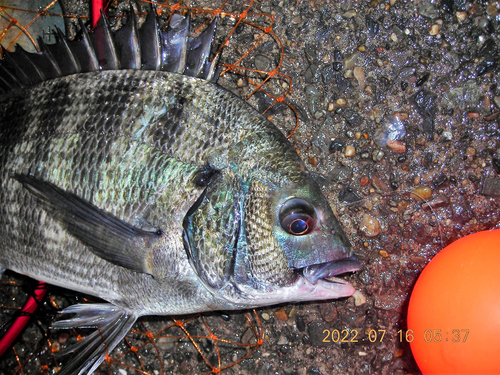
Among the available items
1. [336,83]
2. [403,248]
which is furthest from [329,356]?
[336,83]

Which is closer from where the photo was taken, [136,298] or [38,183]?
[38,183]

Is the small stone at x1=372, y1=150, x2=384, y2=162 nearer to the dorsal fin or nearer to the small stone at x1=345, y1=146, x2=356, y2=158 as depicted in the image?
the small stone at x1=345, y1=146, x2=356, y2=158

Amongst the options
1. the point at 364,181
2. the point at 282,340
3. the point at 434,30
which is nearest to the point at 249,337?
the point at 282,340

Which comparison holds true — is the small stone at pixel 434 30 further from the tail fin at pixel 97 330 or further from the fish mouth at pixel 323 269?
the tail fin at pixel 97 330

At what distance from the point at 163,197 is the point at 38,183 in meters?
0.65

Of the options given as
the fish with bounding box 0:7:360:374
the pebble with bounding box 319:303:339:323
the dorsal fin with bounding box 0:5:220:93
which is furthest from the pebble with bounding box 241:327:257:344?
the dorsal fin with bounding box 0:5:220:93

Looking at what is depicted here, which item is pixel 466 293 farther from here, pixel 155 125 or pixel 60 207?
pixel 60 207

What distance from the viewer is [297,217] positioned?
5.49 ft

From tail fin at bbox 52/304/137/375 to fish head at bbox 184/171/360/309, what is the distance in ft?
2.16

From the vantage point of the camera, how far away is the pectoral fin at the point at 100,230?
5.82ft

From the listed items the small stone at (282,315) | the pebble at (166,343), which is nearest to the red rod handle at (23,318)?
the pebble at (166,343)

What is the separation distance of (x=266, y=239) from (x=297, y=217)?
172 mm

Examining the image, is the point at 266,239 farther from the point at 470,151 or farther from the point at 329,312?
the point at 470,151

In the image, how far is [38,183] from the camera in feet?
6.10
